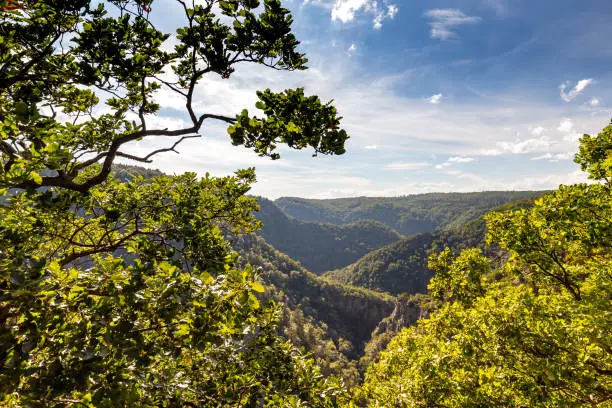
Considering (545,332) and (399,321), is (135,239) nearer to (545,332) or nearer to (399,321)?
(545,332)

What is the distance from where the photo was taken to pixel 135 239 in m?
7.53

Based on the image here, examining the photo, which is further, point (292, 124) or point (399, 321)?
point (399, 321)

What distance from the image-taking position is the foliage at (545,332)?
9.23 metres

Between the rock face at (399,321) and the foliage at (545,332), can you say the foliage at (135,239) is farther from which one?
the rock face at (399,321)

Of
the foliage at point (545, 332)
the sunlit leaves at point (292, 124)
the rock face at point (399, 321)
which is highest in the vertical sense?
the sunlit leaves at point (292, 124)

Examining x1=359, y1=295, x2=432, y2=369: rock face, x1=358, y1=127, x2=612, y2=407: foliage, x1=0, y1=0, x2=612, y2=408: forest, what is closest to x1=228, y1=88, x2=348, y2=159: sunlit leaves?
x1=0, y1=0, x2=612, y2=408: forest

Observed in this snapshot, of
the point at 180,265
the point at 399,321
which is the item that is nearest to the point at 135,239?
the point at 180,265

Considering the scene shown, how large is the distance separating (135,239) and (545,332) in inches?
531

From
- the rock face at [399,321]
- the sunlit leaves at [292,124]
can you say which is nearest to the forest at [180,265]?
the sunlit leaves at [292,124]

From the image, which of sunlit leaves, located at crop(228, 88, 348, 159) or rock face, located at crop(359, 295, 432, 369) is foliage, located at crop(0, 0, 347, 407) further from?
rock face, located at crop(359, 295, 432, 369)

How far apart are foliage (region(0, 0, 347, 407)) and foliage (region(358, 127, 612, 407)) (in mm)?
6934

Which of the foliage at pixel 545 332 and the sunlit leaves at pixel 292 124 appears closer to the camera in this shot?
the sunlit leaves at pixel 292 124

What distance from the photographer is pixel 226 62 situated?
22.7 feet

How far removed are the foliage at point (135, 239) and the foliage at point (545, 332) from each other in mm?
6934
